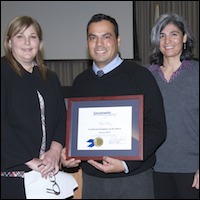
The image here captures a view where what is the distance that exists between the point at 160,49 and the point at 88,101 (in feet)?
2.41

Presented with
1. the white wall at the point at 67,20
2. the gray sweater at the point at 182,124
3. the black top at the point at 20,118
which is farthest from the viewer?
the white wall at the point at 67,20

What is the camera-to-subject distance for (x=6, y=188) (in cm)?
200

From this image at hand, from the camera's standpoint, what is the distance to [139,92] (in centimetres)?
207

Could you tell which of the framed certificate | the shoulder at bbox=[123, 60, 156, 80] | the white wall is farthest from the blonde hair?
the white wall

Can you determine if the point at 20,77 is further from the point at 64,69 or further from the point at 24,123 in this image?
the point at 64,69

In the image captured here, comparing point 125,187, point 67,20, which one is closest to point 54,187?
point 125,187

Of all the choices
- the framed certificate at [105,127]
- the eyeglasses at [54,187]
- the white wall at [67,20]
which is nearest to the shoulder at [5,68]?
the framed certificate at [105,127]

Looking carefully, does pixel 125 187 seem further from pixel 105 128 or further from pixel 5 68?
pixel 5 68

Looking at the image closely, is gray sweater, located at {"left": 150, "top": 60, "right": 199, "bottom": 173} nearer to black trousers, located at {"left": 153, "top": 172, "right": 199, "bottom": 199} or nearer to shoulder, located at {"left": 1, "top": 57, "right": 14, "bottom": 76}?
black trousers, located at {"left": 153, "top": 172, "right": 199, "bottom": 199}

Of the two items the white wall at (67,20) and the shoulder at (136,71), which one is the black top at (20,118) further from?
the white wall at (67,20)

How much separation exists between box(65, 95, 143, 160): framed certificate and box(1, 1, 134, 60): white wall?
5.01 metres

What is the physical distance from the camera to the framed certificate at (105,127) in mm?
2010

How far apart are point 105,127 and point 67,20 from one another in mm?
5368

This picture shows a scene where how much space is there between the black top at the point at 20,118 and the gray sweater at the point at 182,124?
0.75m
